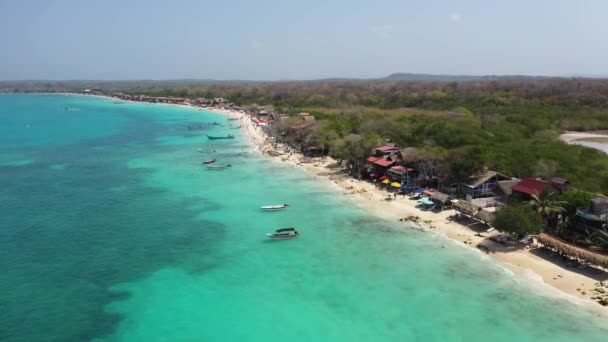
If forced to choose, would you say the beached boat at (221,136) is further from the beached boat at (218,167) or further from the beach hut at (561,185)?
the beach hut at (561,185)

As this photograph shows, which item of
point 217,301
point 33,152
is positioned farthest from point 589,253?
point 33,152

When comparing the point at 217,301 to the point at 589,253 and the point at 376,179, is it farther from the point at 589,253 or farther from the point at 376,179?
the point at 376,179

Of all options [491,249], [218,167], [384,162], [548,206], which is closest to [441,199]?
[491,249]

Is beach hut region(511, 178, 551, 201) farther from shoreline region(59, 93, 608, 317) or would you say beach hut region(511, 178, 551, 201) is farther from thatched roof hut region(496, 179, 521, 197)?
shoreline region(59, 93, 608, 317)

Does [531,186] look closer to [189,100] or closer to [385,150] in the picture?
[385,150]

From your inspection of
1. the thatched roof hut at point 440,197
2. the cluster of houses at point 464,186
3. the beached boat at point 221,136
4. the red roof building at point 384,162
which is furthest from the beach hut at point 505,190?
the beached boat at point 221,136

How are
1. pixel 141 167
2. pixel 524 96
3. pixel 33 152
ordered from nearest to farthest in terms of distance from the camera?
pixel 141 167, pixel 33 152, pixel 524 96
